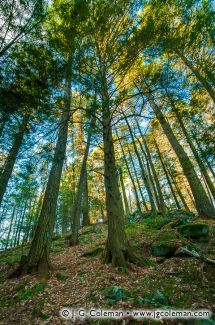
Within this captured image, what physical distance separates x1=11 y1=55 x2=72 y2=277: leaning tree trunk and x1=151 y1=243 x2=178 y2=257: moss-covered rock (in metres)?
3.26

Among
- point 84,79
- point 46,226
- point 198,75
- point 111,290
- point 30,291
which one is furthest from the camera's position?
point 198,75

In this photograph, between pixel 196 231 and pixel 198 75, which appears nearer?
pixel 196 231

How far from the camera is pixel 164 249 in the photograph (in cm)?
561

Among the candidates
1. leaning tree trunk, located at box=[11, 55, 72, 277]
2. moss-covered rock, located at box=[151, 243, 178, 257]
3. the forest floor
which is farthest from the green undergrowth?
moss-covered rock, located at box=[151, 243, 178, 257]

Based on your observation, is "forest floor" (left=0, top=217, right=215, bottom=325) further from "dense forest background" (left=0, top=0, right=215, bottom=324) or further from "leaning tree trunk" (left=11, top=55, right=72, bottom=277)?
"dense forest background" (left=0, top=0, right=215, bottom=324)

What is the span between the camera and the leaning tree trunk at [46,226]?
205 inches

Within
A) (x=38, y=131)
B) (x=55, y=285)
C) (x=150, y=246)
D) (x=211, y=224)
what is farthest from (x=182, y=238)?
(x=38, y=131)

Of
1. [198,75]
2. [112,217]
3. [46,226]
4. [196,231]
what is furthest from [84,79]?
[196,231]

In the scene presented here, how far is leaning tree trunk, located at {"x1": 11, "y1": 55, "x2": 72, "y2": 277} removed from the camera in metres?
5.20

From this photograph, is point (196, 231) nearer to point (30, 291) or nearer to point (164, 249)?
point (164, 249)

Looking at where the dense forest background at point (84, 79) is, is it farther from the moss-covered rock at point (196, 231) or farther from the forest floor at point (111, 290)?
the forest floor at point (111, 290)

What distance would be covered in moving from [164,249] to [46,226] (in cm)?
371

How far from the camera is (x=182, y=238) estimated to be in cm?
598

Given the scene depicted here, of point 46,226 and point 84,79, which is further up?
point 84,79
